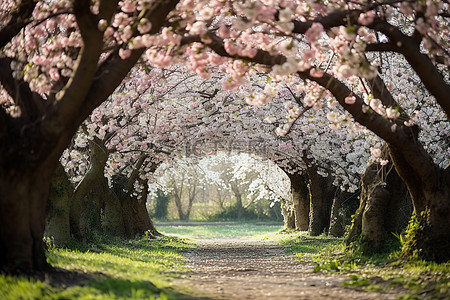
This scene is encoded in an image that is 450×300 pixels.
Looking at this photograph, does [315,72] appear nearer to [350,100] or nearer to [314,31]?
[350,100]

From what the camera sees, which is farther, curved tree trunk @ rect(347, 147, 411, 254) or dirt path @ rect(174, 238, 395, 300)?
curved tree trunk @ rect(347, 147, 411, 254)

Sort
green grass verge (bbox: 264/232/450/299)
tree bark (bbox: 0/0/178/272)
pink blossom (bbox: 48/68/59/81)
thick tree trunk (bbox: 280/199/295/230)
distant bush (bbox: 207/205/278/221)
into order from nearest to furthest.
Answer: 1. tree bark (bbox: 0/0/178/272)
2. green grass verge (bbox: 264/232/450/299)
3. pink blossom (bbox: 48/68/59/81)
4. thick tree trunk (bbox: 280/199/295/230)
5. distant bush (bbox: 207/205/278/221)

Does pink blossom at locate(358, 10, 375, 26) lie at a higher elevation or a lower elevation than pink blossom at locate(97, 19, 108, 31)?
higher

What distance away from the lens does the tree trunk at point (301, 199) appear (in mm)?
30281

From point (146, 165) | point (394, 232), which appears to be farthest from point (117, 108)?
point (146, 165)

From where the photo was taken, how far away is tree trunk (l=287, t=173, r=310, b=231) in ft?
99.3

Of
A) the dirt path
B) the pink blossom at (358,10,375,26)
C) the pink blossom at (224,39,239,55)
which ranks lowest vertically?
the dirt path

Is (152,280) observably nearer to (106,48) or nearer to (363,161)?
(106,48)

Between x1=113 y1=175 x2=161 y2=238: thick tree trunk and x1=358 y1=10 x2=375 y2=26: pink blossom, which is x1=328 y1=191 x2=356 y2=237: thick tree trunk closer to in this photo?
x1=113 y1=175 x2=161 y2=238: thick tree trunk

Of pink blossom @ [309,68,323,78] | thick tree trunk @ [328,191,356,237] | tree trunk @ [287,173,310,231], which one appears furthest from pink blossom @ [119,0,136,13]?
tree trunk @ [287,173,310,231]

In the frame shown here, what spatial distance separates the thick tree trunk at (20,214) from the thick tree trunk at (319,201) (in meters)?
19.2

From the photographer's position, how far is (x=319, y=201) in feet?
87.0

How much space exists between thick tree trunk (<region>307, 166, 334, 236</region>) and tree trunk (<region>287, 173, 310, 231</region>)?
344 cm

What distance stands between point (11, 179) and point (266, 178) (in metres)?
30.7
